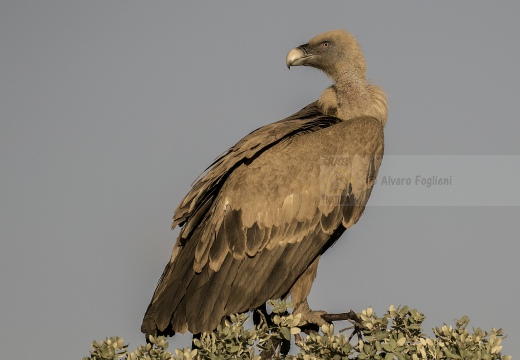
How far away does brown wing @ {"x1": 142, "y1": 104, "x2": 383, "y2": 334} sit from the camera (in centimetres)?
951

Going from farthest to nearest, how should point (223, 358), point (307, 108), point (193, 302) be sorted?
1. point (307, 108)
2. point (193, 302)
3. point (223, 358)

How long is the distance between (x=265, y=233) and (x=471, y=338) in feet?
10.7

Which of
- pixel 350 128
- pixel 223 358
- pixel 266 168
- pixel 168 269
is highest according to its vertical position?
pixel 350 128

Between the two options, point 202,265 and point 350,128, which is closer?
point 202,265

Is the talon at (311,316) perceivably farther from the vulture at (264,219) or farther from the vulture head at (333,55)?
the vulture head at (333,55)

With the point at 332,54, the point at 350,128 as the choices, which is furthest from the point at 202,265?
the point at 332,54

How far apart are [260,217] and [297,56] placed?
328 cm

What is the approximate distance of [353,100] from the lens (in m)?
11.1

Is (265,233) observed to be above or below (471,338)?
above

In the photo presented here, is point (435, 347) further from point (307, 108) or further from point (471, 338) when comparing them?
point (307, 108)

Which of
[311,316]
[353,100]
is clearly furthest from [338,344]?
[353,100]

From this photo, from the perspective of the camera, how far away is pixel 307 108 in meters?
11.5

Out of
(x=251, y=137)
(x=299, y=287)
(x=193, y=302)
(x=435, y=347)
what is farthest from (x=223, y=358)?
(x=251, y=137)

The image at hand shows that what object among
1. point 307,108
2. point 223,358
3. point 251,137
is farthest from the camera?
point 307,108
